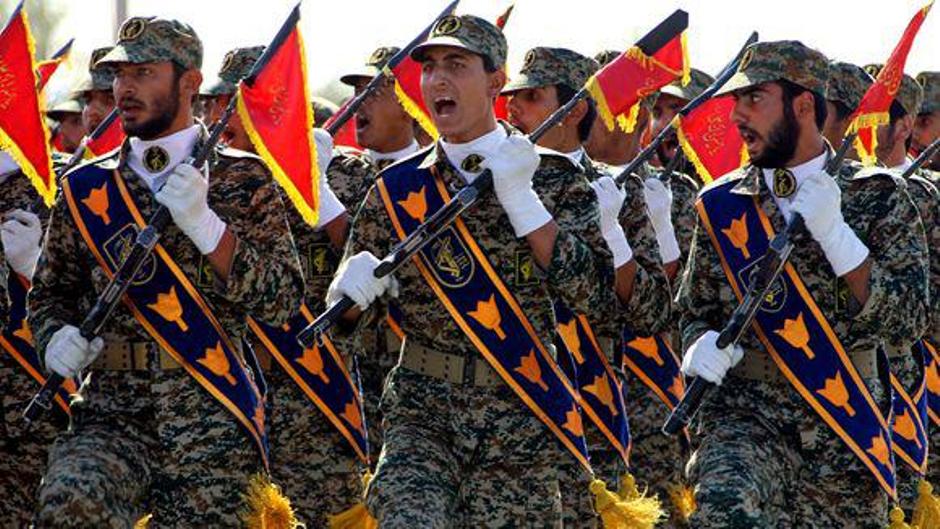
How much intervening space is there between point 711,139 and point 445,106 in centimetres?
318

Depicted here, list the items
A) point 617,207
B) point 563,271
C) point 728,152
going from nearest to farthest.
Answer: point 563,271 → point 617,207 → point 728,152

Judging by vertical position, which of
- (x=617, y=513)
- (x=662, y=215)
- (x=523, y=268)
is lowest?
(x=617, y=513)

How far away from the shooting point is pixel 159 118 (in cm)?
941

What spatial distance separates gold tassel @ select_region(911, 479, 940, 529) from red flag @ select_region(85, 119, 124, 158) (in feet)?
16.4

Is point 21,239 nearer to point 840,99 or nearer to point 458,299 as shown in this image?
point 458,299

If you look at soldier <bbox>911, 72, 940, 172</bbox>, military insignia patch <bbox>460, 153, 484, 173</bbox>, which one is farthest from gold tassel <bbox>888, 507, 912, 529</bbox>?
soldier <bbox>911, 72, 940, 172</bbox>

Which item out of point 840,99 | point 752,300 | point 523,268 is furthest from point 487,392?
point 840,99

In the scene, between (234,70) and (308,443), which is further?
(234,70)

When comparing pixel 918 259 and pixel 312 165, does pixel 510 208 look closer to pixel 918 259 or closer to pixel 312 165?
pixel 312 165

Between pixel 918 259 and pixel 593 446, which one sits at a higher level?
A: pixel 918 259

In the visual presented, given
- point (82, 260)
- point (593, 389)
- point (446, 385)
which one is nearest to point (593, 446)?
point (593, 389)

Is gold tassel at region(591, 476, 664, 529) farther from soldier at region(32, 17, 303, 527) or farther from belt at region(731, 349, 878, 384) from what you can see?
soldier at region(32, 17, 303, 527)

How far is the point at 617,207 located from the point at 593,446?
4.41 ft

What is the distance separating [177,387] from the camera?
359 inches
